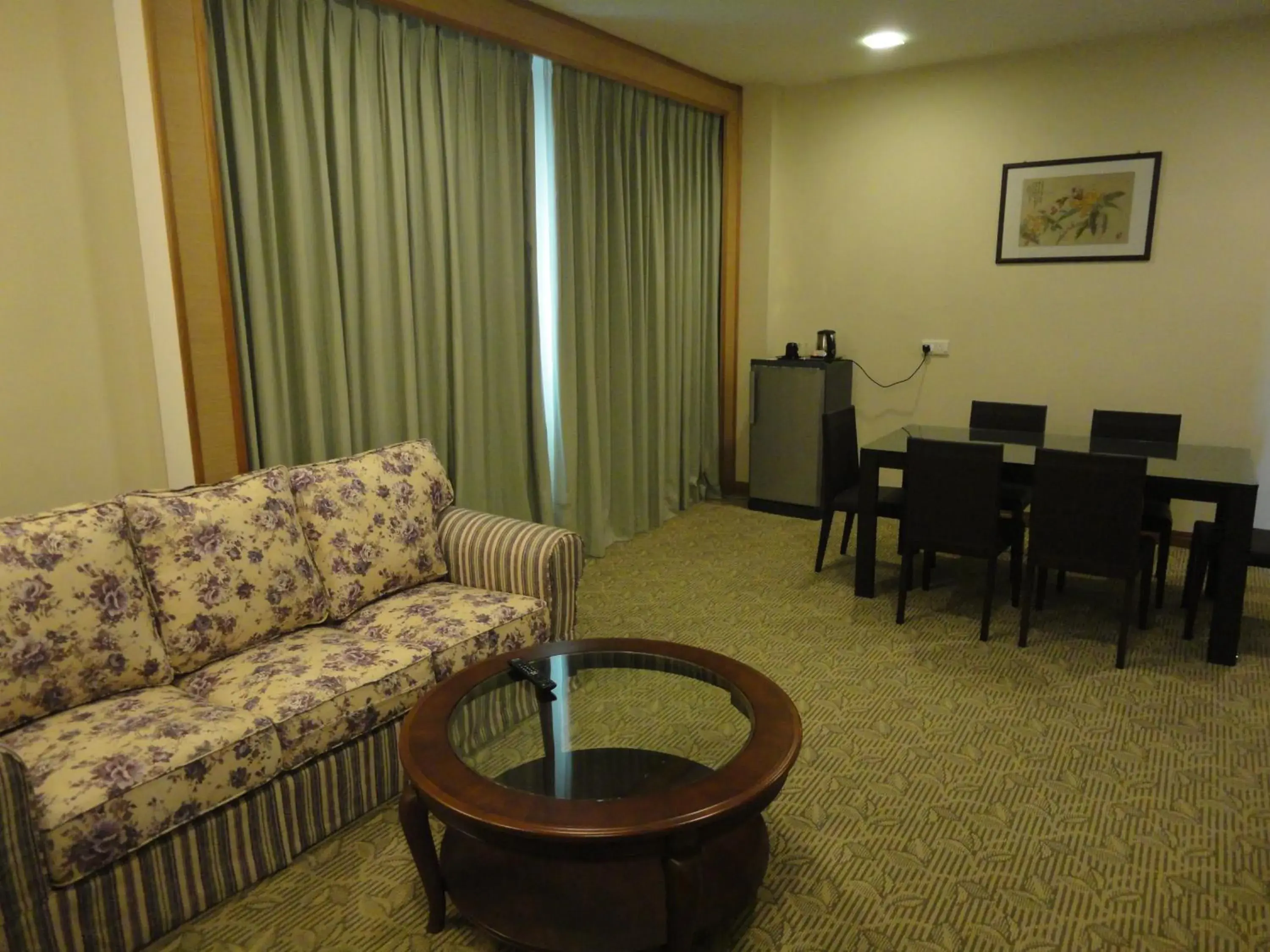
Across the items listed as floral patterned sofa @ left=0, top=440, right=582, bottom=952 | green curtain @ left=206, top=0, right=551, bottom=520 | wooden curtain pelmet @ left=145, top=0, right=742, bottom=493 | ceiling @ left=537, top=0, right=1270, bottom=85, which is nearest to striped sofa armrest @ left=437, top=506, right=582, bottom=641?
floral patterned sofa @ left=0, top=440, right=582, bottom=952

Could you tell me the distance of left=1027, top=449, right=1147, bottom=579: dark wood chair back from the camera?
3045mm

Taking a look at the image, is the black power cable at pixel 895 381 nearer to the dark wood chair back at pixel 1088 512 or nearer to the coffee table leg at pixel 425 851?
the dark wood chair back at pixel 1088 512

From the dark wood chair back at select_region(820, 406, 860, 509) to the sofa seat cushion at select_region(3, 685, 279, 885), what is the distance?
280 cm

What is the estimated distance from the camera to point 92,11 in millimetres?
2479

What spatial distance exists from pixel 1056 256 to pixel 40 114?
4.71 meters

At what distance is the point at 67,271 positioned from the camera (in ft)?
8.41

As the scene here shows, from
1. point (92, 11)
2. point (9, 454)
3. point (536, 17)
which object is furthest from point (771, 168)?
point (9, 454)

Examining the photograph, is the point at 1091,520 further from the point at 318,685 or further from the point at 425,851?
the point at 318,685

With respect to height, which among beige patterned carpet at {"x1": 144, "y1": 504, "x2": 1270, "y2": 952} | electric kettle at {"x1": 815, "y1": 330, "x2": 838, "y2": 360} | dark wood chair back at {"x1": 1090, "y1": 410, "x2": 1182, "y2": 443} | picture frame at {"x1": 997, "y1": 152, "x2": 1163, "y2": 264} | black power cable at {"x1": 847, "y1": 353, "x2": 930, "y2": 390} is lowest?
beige patterned carpet at {"x1": 144, "y1": 504, "x2": 1270, "y2": 952}

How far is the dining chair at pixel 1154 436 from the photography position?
359 cm

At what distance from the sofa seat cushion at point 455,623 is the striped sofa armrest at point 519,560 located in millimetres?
49

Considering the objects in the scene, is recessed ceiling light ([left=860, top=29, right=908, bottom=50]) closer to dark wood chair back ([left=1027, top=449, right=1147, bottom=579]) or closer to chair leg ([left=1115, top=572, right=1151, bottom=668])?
dark wood chair back ([left=1027, top=449, right=1147, bottom=579])

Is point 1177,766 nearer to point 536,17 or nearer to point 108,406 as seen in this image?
point 108,406

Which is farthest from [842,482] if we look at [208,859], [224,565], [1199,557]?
[208,859]
